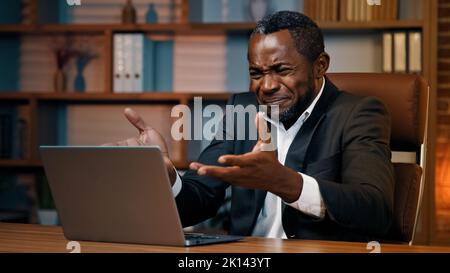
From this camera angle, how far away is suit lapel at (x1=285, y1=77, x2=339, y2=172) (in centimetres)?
190

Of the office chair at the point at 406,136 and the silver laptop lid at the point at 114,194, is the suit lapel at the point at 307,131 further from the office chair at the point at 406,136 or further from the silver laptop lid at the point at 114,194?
the silver laptop lid at the point at 114,194

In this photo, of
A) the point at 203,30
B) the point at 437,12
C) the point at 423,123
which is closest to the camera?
the point at 423,123

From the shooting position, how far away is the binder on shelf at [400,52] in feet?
11.5

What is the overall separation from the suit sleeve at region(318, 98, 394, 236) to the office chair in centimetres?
12

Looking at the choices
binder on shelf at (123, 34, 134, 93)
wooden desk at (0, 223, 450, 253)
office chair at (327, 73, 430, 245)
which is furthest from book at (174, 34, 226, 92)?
wooden desk at (0, 223, 450, 253)

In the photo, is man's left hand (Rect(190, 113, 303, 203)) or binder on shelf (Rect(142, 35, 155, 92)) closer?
man's left hand (Rect(190, 113, 303, 203))

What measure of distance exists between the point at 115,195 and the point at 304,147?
2.16 feet

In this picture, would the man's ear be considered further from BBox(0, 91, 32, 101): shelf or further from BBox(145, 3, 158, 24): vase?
BBox(0, 91, 32, 101): shelf

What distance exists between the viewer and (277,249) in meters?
1.39

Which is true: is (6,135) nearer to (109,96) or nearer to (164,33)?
(109,96)
